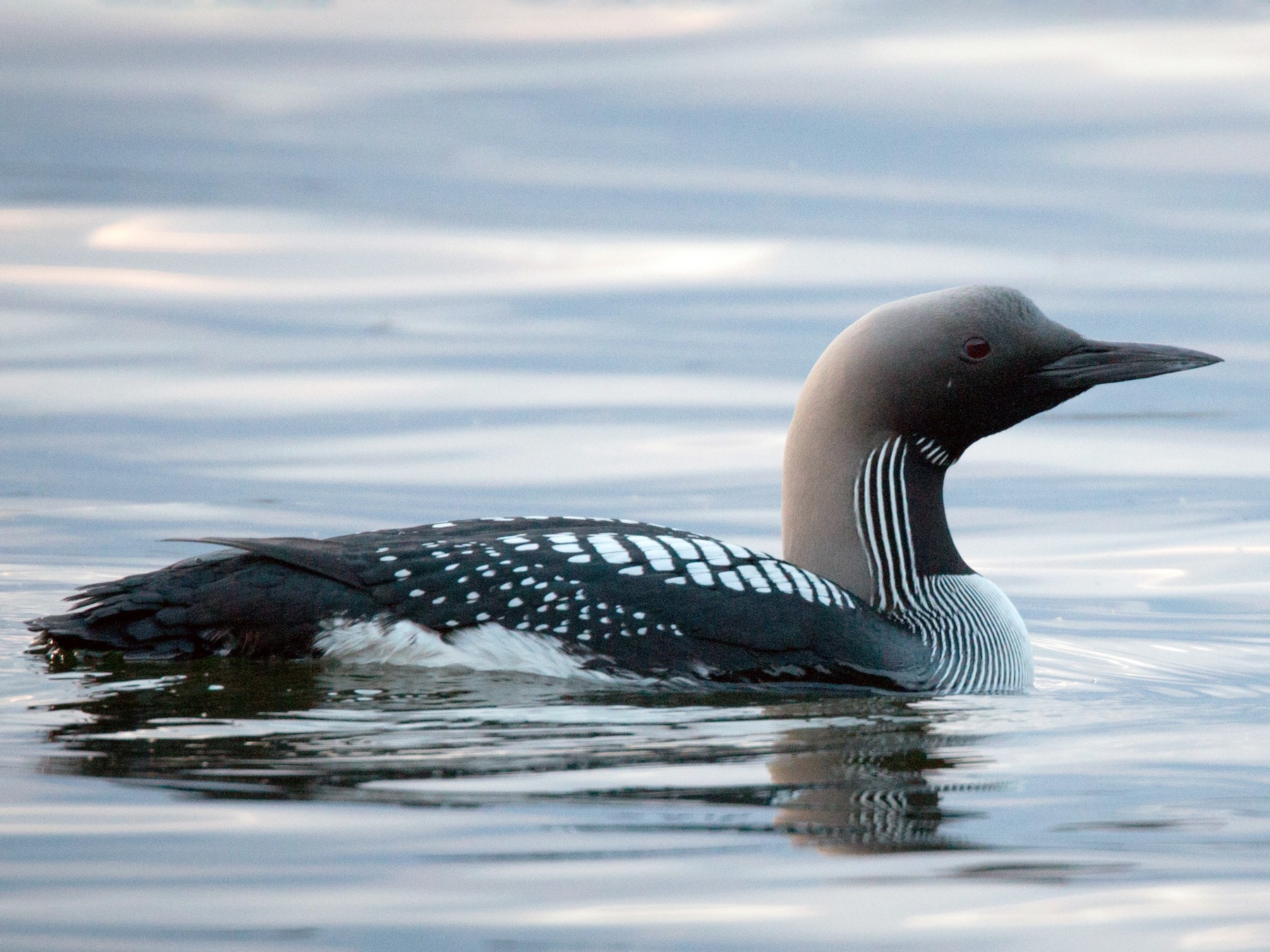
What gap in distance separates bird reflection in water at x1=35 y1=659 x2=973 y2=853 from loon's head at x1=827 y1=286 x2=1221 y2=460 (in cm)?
70

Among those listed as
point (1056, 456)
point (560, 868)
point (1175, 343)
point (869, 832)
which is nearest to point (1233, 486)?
point (1056, 456)

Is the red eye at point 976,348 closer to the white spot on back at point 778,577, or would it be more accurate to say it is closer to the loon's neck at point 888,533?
the loon's neck at point 888,533

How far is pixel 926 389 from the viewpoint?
525 cm

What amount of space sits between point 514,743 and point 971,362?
1.53 m

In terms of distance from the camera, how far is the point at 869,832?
148 inches

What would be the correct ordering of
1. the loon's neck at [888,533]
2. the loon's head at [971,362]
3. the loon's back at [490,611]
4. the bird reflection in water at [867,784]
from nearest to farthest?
1. the bird reflection in water at [867,784]
2. the loon's back at [490,611]
3. the loon's head at [971,362]
4. the loon's neck at [888,533]

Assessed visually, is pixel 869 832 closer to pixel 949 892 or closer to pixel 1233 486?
pixel 949 892

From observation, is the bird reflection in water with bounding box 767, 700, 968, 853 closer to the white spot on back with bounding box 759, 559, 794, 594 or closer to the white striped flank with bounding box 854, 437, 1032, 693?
the white spot on back with bounding box 759, 559, 794, 594

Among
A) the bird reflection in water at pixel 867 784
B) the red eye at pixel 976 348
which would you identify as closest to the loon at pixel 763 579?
the red eye at pixel 976 348

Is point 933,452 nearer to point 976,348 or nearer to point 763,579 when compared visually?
point 976,348

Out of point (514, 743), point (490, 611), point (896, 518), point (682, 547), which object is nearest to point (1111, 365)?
point (896, 518)

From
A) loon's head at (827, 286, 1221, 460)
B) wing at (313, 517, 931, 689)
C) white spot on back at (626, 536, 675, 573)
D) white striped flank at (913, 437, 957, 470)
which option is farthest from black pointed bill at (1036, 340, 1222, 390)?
white spot on back at (626, 536, 675, 573)

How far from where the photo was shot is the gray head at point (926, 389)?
5.23m

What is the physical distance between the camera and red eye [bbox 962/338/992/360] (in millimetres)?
5242
